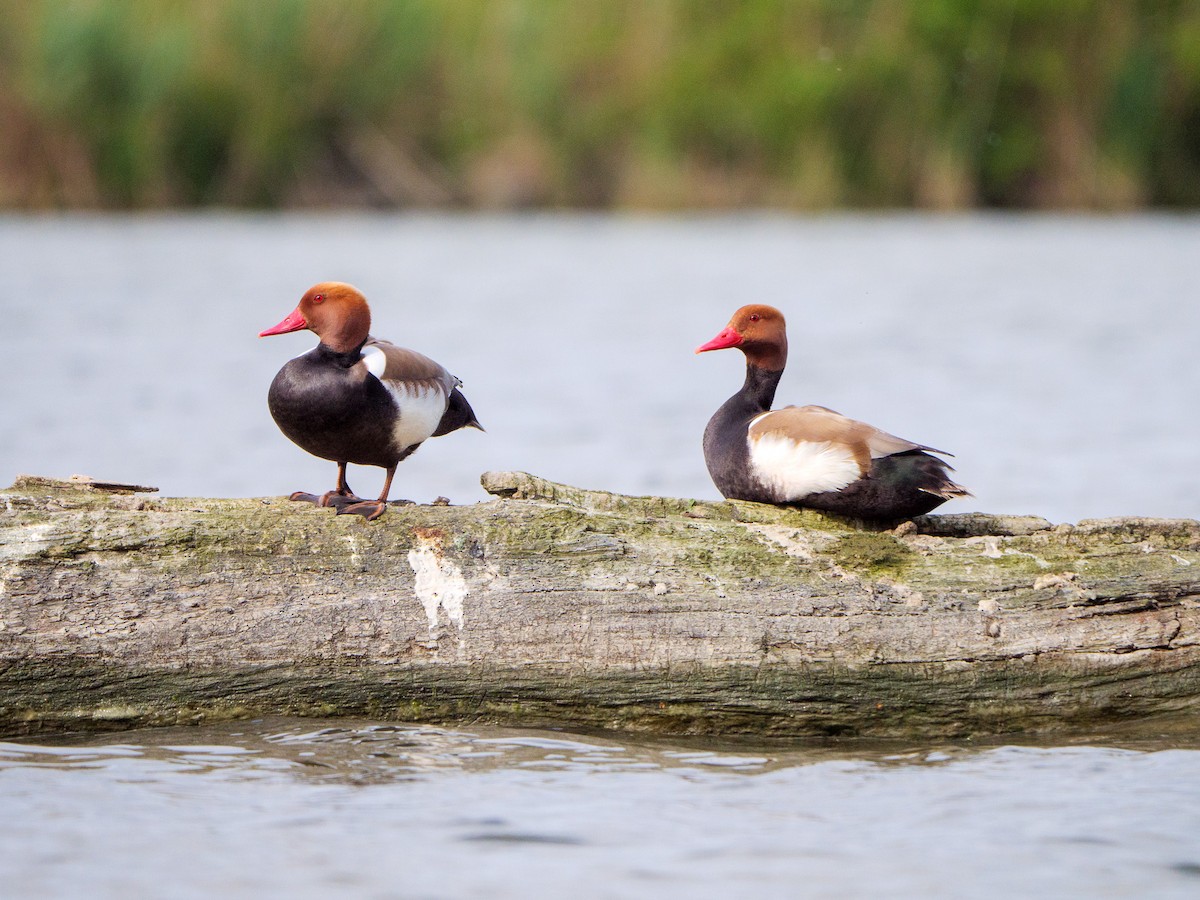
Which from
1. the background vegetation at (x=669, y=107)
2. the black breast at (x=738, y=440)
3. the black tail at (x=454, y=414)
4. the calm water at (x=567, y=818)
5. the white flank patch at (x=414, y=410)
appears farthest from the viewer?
the background vegetation at (x=669, y=107)

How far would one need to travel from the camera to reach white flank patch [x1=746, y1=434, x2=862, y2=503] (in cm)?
431

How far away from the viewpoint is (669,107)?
2589 centimetres

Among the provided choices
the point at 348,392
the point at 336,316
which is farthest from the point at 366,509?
the point at 336,316

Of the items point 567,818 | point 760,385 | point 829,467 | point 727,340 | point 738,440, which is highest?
point 727,340

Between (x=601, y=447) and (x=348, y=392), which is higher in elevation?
(x=601, y=447)

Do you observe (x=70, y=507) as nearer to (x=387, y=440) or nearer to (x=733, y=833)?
(x=387, y=440)

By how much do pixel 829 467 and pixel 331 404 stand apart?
140cm

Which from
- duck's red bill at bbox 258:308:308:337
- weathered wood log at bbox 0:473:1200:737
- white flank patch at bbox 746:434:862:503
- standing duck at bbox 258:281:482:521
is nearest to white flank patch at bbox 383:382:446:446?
standing duck at bbox 258:281:482:521

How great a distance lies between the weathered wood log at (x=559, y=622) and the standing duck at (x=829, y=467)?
0.90ft

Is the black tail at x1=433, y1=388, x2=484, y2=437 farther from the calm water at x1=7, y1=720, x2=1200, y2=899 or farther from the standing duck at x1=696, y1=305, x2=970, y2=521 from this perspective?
the calm water at x1=7, y1=720, x2=1200, y2=899

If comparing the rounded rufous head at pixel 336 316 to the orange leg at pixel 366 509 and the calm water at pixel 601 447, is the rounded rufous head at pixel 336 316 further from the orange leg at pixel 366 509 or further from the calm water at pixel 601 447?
the calm water at pixel 601 447

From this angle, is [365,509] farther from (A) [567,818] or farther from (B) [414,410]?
(A) [567,818]

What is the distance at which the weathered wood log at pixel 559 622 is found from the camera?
12.5 ft

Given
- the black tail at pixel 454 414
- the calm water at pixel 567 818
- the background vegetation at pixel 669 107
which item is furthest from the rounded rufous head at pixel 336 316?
the background vegetation at pixel 669 107
